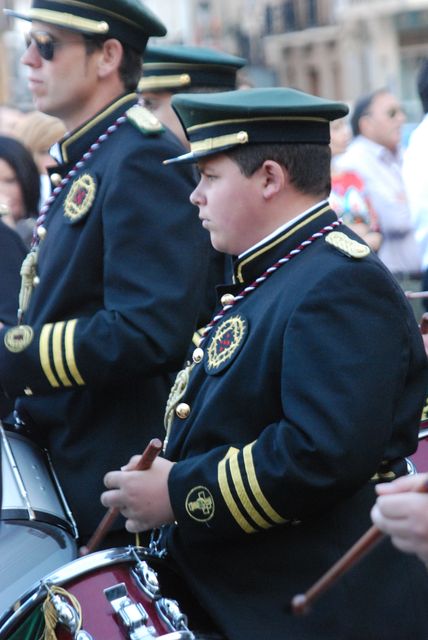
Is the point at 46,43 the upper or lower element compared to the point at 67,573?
upper

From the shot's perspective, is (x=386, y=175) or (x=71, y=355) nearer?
(x=71, y=355)

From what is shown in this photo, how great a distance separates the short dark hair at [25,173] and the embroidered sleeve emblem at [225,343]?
270 cm

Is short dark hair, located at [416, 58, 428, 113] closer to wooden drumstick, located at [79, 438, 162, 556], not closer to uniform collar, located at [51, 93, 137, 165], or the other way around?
uniform collar, located at [51, 93, 137, 165]

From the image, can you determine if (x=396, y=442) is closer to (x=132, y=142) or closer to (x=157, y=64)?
(x=132, y=142)

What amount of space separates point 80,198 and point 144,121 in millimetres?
268

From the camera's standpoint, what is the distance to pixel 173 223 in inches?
143

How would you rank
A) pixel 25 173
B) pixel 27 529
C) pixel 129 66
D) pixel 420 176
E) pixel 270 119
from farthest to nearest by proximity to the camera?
1. pixel 420 176
2. pixel 25 173
3. pixel 129 66
4. pixel 27 529
5. pixel 270 119

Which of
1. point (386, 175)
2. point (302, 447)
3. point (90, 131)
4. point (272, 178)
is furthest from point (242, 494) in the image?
point (386, 175)

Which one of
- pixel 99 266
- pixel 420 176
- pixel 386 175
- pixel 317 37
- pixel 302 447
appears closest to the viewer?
pixel 302 447

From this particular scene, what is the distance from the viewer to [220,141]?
310cm

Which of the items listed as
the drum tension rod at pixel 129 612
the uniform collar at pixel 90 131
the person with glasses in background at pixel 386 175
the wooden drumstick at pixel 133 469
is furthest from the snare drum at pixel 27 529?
the person with glasses in background at pixel 386 175

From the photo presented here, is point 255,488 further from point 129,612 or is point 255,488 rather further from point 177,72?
point 177,72

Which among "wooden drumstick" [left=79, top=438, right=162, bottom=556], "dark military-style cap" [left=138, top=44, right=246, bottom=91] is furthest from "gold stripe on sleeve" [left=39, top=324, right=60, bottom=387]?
"dark military-style cap" [left=138, top=44, right=246, bottom=91]

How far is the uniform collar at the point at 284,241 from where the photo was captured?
309 centimetres
